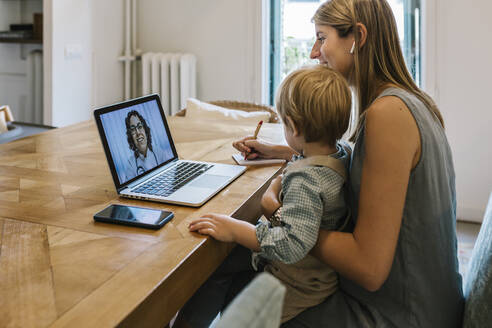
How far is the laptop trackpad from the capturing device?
1.23 metres

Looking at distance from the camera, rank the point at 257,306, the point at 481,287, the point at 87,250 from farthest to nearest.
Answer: the point at 481,287 < the point at 87,250 < the point at 257,306

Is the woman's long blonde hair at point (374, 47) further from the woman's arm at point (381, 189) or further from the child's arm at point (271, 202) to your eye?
the child's arm at point (271, 202)

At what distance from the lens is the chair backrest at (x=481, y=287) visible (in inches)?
36.4

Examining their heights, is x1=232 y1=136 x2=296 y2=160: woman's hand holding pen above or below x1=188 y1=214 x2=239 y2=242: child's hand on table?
above

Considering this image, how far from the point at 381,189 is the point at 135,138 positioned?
631mm

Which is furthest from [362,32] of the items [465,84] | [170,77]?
[170,77]

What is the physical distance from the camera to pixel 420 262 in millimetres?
1000

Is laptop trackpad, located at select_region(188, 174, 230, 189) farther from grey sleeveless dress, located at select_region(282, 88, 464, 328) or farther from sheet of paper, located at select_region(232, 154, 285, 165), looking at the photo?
grey sleeveless dress, located at select_region(282, 88, 464, 328)

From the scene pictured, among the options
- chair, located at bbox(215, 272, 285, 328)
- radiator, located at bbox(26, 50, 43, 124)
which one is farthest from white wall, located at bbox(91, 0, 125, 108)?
chair, located at bbox(215, 272, 285, 328)

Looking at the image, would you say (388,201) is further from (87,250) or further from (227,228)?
(87,250)

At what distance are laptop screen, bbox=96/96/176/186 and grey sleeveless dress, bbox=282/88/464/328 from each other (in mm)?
524

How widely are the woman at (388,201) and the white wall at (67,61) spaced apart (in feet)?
8.28

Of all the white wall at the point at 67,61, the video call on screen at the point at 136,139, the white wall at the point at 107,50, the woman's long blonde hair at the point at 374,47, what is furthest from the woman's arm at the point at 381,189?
the white wall at the point at 107,50

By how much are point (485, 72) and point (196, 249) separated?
2766 millimetres
